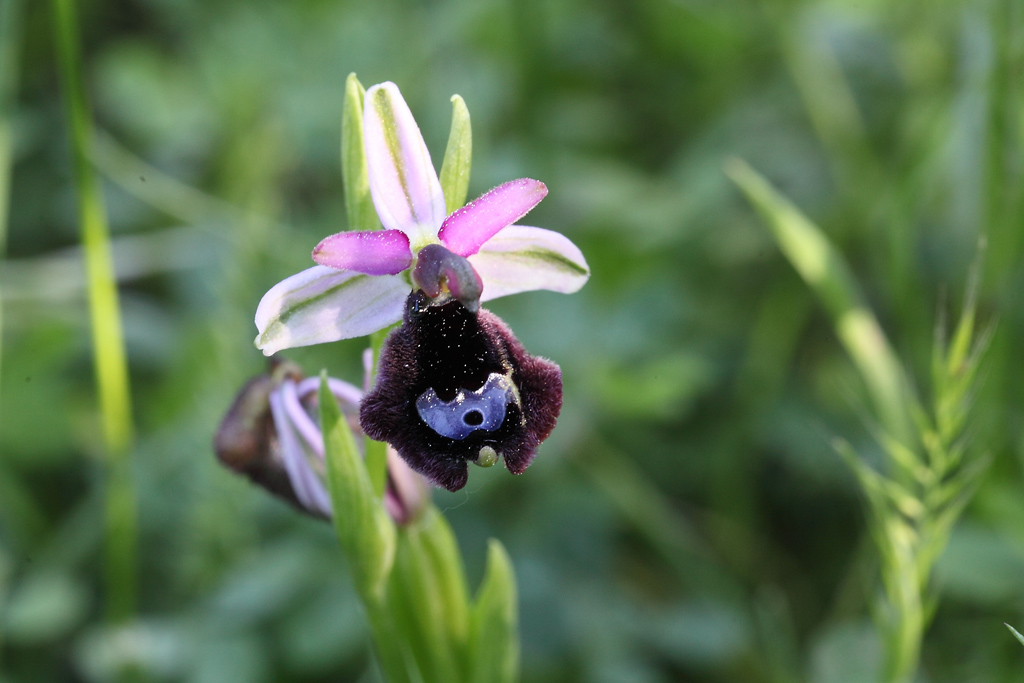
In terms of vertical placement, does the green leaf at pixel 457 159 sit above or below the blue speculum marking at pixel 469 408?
above

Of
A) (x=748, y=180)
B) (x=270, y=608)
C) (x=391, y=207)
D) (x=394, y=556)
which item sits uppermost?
(x=391, y=207)

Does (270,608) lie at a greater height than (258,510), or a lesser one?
lesser

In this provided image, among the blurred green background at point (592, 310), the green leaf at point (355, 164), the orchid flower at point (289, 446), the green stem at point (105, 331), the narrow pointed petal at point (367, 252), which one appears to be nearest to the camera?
the narrow pointed petal at point (367, 252)

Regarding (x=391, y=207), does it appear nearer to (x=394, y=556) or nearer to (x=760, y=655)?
(x=394, y=556)

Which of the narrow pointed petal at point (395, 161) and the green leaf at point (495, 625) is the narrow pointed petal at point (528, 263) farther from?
the green leaf at point (495, 625)

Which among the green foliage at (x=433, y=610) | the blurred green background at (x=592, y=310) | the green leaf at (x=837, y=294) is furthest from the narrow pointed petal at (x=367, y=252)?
the green leaf at (x=837, y=294)

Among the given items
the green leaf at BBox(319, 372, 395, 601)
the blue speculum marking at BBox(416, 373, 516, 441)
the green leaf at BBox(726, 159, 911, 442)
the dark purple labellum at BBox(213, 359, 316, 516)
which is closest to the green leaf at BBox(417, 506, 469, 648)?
the green leaf at BBox(319, 372, 395, 601)

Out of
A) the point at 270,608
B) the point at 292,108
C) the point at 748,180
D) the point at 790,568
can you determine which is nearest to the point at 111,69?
the point at 292,108
